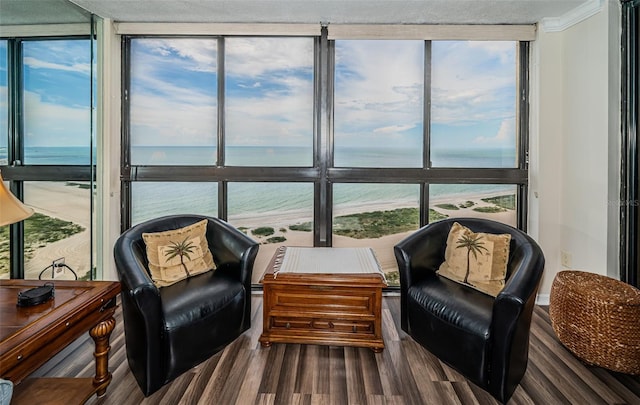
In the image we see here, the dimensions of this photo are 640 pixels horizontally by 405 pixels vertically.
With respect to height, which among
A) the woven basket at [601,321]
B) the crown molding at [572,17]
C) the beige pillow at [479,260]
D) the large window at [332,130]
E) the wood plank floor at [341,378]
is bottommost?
the wood plank floor at [341,378]

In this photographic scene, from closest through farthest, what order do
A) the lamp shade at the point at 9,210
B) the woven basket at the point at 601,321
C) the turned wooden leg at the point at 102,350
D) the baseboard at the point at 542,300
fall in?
1. the lamp shade at the point at 9,210
2. the turned wooden leg at the point at 102,350
3. the woven basket at the point at 601,321
4. the baseboard at the point at 542,300

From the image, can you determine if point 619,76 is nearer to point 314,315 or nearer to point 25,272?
point 314,315

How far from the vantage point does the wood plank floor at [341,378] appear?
1.86 metres

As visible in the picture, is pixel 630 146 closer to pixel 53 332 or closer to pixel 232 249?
pixel 232 249

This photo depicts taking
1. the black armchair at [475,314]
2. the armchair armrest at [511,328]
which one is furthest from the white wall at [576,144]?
the armchair armrest at [511,328]

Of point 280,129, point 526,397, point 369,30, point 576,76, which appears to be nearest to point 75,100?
point 280,129

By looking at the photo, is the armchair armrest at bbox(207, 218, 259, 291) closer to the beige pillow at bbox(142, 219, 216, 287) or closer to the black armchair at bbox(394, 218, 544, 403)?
the beige pillow at bbox(142, 219, 216, 287)

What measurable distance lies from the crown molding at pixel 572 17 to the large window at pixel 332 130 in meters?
0.27

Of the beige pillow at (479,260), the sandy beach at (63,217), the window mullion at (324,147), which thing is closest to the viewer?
the beige pillow at (479,260)

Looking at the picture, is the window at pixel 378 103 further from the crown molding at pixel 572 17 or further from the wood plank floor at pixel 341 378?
the wood plank floor at pixel 341 378

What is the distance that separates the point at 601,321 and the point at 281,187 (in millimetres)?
2652

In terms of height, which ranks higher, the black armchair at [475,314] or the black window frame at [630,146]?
the black window frame at [630,146]

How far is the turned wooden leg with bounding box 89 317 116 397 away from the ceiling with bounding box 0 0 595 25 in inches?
95.4

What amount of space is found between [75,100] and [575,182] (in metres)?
4.43
